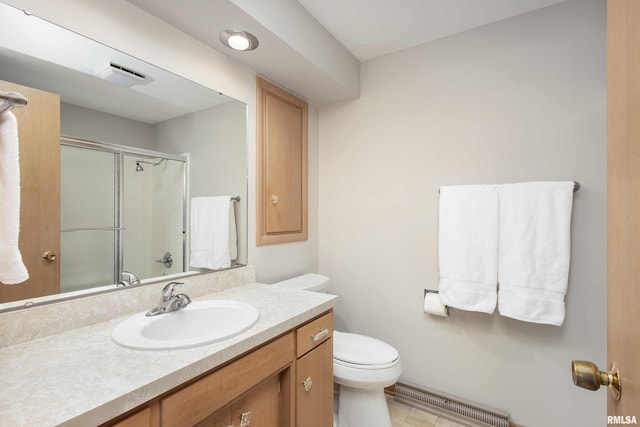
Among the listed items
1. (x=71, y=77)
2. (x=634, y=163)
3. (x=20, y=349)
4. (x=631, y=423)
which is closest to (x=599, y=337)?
(x=631, y=423)

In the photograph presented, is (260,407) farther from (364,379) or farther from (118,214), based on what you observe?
(118,214)

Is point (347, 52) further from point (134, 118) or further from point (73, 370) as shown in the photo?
point (73, 370)

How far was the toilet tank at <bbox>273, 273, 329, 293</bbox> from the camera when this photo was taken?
1812 mm

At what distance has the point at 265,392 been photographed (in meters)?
1.03

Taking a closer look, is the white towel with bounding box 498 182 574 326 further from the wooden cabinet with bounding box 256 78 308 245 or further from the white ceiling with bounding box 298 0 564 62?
the wooden cabinet with bounding box 256 78 308 245

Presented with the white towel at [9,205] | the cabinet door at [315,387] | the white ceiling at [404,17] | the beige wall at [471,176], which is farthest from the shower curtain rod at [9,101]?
the beige wall at [471,176]

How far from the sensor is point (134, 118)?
1212 millimetres

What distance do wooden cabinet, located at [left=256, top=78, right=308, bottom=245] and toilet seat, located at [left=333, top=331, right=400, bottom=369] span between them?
0.75 m

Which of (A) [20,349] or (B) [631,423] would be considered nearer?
(B) [631,423]

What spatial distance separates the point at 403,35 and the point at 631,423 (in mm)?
1994

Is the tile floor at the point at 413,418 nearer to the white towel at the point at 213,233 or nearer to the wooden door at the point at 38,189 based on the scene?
the white towel at the point at 213,233

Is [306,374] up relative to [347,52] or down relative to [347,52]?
down

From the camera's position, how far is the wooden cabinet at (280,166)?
1.77 m

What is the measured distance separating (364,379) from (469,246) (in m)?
0.93
